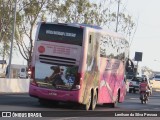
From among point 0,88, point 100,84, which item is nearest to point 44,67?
point 100,84

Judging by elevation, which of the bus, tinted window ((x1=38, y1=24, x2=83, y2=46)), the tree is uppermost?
the tree

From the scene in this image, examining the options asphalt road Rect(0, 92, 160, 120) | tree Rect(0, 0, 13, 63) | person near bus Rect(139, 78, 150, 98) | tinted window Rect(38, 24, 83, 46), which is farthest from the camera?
tree Rect(0, 0, 13, 63)

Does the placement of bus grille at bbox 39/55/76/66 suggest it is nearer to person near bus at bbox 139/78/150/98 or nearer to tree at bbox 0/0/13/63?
person near bus at bbox 139/78/150/98

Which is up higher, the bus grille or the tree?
the tree

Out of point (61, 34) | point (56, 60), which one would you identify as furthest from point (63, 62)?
point (61, 34)

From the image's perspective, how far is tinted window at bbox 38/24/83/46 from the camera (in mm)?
25109

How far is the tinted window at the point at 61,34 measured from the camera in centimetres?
2511

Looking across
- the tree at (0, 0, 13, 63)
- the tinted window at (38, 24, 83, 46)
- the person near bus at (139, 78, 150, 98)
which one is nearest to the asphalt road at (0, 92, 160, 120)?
the tinted window at (38, 24, 83, 46)

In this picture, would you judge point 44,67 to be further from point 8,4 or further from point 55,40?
point 8,4

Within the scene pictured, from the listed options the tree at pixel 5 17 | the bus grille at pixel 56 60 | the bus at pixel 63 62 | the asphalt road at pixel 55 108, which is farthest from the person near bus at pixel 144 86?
the tree at pixel 5 17

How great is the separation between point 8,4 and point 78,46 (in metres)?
41.0

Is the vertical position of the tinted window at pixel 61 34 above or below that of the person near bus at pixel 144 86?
above

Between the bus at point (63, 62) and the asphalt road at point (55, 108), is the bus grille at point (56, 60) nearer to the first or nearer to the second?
the bus at point (63, 62)

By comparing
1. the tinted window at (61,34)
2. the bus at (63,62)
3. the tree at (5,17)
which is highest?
the tree at (5,17)
